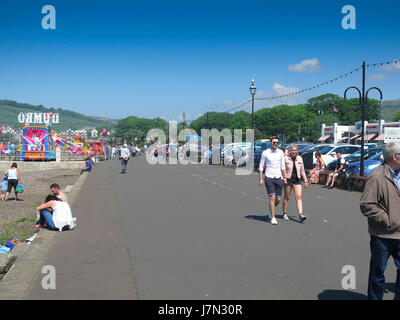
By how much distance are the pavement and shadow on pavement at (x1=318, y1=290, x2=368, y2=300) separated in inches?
0.5

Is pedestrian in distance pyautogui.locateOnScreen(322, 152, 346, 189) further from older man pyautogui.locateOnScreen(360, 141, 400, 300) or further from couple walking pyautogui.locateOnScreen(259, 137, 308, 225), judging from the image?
older man pyautogui.locateOnScreen(360, 141, 400, 300)

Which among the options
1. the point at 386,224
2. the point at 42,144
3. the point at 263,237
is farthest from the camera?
the point at 42,144

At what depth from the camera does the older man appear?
431 cm

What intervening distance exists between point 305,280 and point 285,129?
115 metres

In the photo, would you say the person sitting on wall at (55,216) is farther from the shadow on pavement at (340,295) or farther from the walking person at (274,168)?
the shadow on pavement at (340,295)

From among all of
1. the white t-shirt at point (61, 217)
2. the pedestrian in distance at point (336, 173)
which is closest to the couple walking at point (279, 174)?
the white t-shirt at point (61, 217)

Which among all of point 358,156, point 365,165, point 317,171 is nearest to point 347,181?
point 365,165

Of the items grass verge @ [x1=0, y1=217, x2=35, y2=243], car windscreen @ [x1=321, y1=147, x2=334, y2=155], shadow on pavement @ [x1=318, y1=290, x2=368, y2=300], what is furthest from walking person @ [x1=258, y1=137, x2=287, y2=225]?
car windscreen @ [x1=321, y1=147, x2=334, y2=155]

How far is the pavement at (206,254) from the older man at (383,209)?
0.90 meters

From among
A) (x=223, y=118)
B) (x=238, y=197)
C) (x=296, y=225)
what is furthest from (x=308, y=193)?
(x=223, y=118)

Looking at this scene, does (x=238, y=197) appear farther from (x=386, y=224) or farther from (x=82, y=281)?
(x=386, y=224)

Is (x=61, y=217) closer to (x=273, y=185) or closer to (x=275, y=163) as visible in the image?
(x=273, y=185)

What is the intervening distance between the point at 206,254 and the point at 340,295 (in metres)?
2.44
